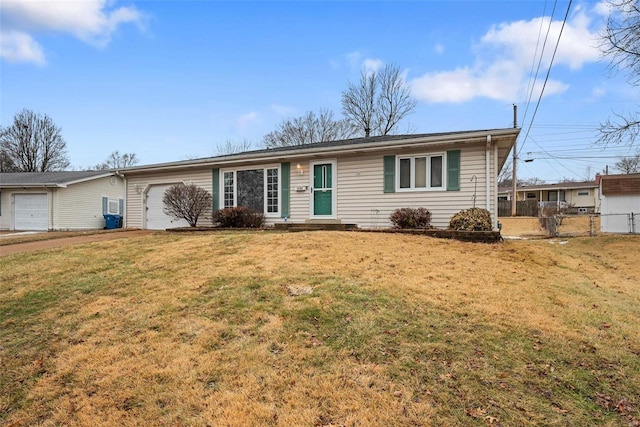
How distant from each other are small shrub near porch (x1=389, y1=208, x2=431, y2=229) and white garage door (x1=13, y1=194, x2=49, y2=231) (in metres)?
18.8

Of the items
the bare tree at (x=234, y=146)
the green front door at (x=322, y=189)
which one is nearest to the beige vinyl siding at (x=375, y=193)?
the green front door at (x=322, y=189)

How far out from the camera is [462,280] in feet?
16.6

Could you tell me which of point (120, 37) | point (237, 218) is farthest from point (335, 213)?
point (120, 37)

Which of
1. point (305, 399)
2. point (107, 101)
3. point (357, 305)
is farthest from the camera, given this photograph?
point (107, 101)

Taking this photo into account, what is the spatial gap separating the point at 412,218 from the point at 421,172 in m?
1.46

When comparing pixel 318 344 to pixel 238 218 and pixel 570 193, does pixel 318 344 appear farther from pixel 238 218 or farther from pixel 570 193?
pixel 570 193

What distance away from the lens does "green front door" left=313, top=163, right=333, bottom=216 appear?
1114 cm

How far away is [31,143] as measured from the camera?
112 feet

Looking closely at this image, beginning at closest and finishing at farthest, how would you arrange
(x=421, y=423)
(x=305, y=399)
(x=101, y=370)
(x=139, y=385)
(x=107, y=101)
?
1. (x=421, y=423)
2. (x=305, y=399)
3. (x=139, y=385)
4. (x=101, y=370)
5. (x=107, y=101)

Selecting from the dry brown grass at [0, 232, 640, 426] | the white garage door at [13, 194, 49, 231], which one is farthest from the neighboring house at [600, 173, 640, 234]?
the white garage door at [13, 194, 49, 231]

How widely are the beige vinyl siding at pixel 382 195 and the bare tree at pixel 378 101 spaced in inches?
720

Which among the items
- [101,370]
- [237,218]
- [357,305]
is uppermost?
[237,218]

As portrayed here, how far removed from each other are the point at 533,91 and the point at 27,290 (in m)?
20.5

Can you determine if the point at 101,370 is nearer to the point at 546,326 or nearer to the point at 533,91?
the point at 546,326
